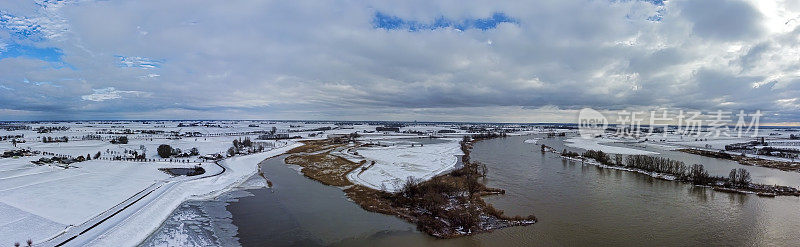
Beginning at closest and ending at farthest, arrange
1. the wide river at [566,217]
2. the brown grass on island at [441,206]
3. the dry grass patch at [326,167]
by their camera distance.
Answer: the wide river at [566,217]
the brown grass on island at [441,206]
the dry grass patch at [326,167]

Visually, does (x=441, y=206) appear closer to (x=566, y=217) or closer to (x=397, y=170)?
(x=566, y=217)

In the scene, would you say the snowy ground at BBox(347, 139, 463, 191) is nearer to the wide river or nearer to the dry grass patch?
the dry grass patch

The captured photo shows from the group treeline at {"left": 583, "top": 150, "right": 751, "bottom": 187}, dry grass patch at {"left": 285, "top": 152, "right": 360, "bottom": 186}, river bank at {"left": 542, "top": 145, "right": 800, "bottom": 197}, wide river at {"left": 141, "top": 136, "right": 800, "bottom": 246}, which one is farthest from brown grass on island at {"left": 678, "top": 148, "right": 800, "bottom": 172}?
dry grass patch at {"left": 285, "top": 152, "right": 360, "bottom": 186}

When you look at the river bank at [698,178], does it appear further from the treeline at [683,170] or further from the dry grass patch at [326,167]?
the dry grass patch at [326,167]

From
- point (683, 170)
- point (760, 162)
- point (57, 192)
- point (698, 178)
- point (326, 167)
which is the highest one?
point (683, 170)

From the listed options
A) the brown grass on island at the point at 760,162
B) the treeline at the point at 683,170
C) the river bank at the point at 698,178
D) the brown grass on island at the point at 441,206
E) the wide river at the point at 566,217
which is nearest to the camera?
the wide river at the point at 566,217

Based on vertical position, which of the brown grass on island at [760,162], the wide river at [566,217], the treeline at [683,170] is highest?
the treeline at [683,170]

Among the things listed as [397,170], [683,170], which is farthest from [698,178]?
[397,170]

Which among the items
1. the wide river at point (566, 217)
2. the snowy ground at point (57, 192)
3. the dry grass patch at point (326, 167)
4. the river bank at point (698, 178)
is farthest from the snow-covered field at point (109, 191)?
the river bank at point (698, 178)

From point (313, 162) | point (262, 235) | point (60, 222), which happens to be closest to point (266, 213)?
point (262, 235)
